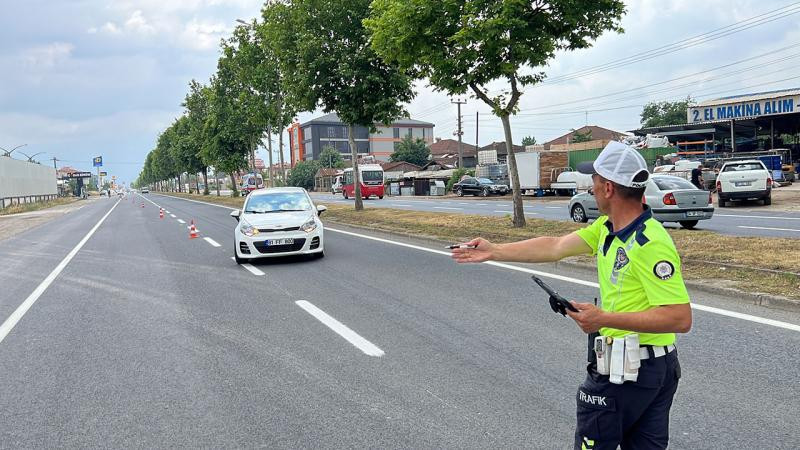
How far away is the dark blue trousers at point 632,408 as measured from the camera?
7.16ft

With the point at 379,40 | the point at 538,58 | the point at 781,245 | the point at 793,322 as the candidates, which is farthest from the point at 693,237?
the point at 379,40

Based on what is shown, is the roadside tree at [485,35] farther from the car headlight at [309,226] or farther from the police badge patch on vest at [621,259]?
the police badge patch on vest at [621,259]

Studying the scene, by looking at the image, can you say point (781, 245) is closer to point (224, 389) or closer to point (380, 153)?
point (224, 389)

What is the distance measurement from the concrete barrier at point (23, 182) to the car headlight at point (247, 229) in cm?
4844

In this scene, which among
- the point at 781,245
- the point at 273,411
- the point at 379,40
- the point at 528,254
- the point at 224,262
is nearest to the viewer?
the point at 528,254

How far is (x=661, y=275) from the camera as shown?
81.6 inches

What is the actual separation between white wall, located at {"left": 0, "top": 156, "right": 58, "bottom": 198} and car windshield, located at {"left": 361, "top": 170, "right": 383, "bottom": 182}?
30.6m

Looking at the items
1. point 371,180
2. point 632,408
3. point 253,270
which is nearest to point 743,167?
point 253,270

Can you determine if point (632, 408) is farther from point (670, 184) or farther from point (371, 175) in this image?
point (371, 175)

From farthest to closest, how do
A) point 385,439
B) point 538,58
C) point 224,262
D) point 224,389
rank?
point 538,58 → point 224,262 → point 224,389 → point 385,439

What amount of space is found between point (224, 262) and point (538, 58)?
8.56m

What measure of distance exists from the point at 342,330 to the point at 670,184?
12.2 meters

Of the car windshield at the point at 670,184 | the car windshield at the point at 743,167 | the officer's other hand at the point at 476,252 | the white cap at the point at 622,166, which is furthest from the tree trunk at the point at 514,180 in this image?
the white cap at the point at 622,166

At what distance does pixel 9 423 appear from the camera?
4062 millimetres
